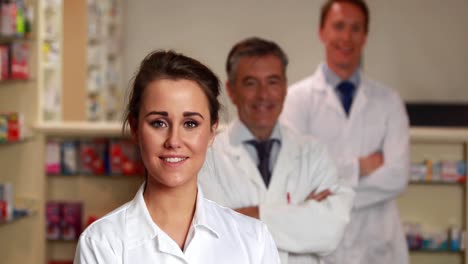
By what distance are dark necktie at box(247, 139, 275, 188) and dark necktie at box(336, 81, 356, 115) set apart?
1.12 m

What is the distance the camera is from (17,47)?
4.43 metres

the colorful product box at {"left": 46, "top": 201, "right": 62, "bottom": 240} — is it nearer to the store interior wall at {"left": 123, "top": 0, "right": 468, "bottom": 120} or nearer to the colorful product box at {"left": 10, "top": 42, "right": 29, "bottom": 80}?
the colorful product box at {"left": 10, "top": 42, "right": 29, "bottom": 80}

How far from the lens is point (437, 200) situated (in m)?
4.35

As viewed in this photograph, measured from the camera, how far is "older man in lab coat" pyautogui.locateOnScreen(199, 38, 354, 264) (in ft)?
7.82

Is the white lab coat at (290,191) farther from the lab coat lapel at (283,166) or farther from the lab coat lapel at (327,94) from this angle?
the lab coat lapel at (327,94)

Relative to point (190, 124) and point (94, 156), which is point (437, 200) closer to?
point (94, 156)

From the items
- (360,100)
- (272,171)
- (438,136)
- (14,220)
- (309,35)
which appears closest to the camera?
(272,171)

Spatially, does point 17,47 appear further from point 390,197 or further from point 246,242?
point 246,242

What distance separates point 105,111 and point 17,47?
403cm

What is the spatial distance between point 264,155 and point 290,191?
0.43 feet

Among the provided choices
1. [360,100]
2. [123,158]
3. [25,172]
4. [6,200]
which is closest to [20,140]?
[25,172]

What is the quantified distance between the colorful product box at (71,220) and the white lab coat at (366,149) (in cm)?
149

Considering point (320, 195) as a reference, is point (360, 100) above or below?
above

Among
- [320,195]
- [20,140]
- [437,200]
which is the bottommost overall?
[437,200]
